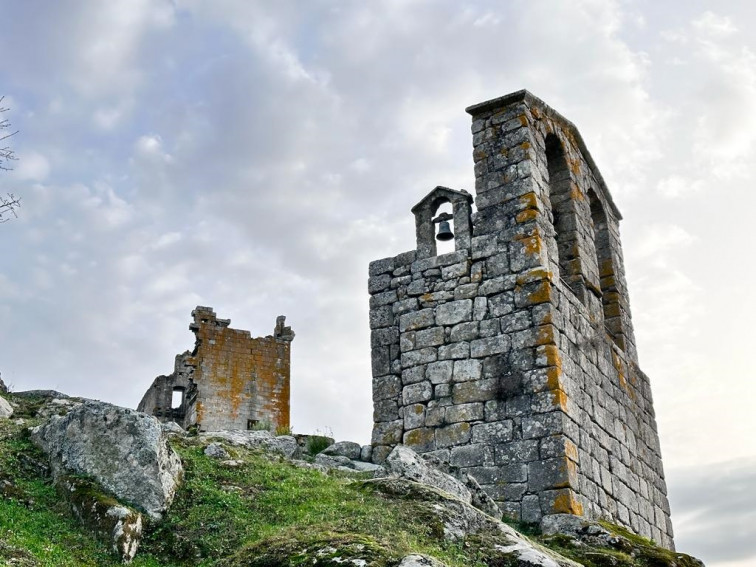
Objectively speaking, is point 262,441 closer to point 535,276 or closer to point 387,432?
point 387,432

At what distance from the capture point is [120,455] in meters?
6.96

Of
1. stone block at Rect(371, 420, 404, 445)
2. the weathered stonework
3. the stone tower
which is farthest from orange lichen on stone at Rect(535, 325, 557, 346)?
the weathered stonework

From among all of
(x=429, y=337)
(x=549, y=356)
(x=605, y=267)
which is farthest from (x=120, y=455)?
(x=605, y=267)

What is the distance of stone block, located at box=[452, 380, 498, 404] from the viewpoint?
978cm

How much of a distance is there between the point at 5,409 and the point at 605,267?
792 centimetres

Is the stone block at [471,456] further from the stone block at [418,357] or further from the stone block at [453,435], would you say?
the stone block at [418,357]

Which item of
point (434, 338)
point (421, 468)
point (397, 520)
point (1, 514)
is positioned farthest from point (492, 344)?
point (1, 514)

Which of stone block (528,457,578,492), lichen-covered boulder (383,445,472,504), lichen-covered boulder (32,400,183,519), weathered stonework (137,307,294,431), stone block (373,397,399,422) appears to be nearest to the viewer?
lichen-covered boulder (32,400,183,519)

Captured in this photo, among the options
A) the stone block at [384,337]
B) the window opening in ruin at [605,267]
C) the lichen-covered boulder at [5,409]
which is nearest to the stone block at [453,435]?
the stone block at [384,337]

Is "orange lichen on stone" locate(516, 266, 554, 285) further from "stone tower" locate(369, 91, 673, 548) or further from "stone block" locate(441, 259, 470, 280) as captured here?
"stone block" locate(441, 259, 470, 280)

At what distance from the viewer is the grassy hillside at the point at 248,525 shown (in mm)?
5637

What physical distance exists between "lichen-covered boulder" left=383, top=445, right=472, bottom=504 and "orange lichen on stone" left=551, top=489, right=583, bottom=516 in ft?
3.97

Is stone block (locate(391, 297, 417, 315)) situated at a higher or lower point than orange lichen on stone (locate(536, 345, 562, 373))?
higher

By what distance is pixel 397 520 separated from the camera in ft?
20.9
